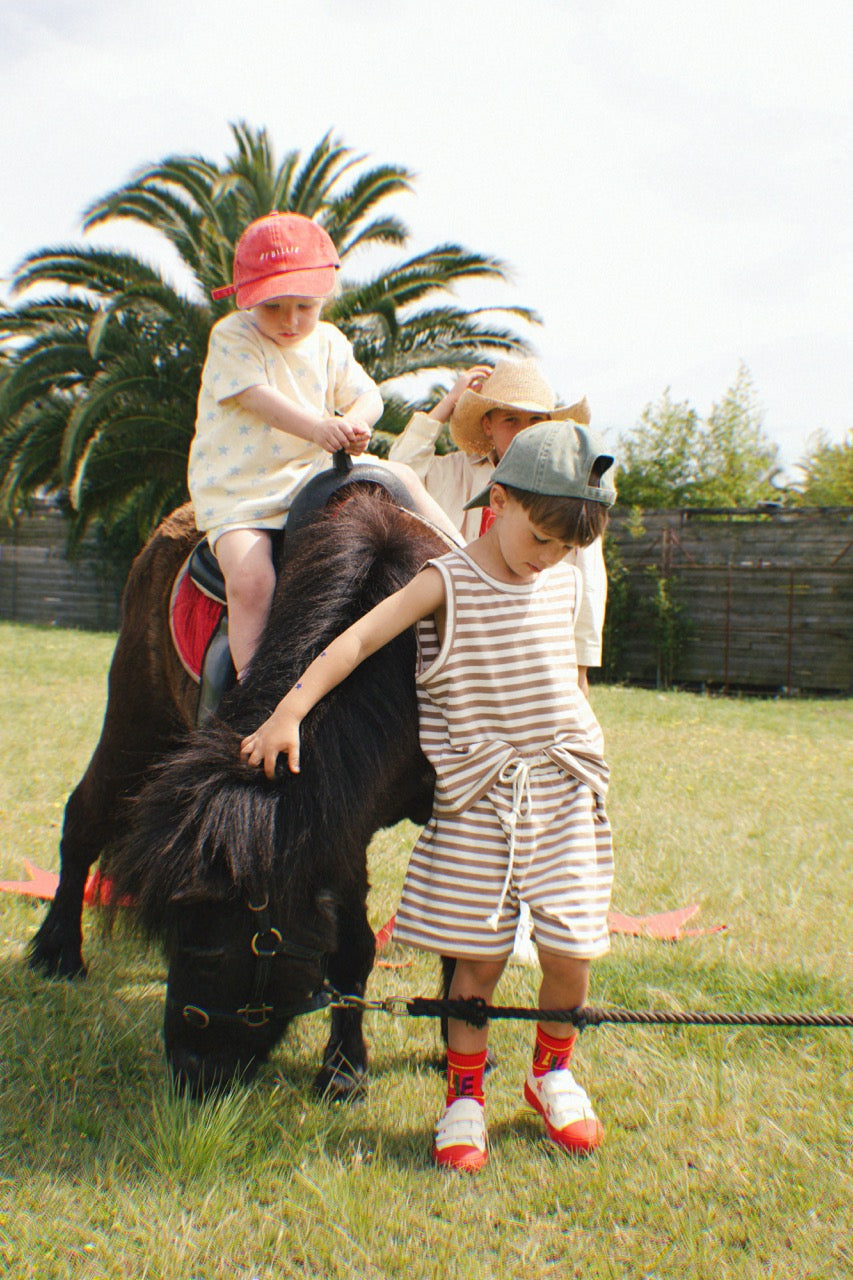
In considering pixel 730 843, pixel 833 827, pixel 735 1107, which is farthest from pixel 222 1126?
pixel 833 827

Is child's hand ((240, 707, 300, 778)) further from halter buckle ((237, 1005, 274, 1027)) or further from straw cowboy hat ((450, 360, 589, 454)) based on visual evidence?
straw cowboy hat ((450, 360, 589, 454))

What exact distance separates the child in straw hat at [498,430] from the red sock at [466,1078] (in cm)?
116

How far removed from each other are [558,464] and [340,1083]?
5.12 ft

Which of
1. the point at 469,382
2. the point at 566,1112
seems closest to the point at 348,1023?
the point at 566,1112

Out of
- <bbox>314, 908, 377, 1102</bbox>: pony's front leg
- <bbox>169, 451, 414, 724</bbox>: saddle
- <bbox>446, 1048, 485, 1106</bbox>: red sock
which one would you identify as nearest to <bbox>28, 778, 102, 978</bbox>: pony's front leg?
<bbox>169, 451, 414, 724</bbox>: saddle

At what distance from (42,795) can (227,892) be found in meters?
3.87

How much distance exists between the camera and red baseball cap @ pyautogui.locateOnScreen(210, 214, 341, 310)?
104 inches

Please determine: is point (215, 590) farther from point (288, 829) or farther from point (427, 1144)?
point (427, 1144)

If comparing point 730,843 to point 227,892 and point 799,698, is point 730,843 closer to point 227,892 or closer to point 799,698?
point 227,892

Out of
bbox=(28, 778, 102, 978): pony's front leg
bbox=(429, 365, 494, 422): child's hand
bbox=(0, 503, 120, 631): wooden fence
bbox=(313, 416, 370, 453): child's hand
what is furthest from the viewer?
bbox=(0, 503, 120, 631): wooden fence

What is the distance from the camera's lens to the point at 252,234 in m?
2.73

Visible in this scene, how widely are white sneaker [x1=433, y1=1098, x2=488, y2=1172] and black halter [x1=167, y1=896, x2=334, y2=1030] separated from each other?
1.31 feet

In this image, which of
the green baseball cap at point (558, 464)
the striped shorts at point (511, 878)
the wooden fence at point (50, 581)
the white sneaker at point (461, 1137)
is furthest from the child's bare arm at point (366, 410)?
the wooden fence at point (50, 581)

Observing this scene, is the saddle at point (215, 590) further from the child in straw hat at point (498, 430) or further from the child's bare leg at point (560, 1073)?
the child's bare leg at point (560, 1073)
